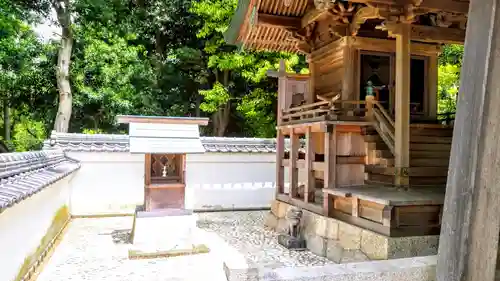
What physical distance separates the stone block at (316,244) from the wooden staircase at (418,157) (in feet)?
4.46

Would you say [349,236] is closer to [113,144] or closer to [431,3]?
[431,3]

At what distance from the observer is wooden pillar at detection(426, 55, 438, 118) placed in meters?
7.90

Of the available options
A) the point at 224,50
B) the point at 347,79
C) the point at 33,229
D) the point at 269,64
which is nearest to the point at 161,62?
the point at 224,50

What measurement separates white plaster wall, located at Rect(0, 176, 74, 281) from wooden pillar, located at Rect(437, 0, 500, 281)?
12.9 ft

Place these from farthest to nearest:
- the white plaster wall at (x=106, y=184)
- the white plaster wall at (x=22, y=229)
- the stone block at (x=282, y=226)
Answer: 1. the white plaster wall at (x=106, y=184)
2. the stone block at (x=282, y=226)
3. the white plaster wall at (x=22, y=229)

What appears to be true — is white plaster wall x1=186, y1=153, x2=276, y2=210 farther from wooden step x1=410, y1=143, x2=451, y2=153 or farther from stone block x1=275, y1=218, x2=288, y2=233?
wooden step x1=410, y1=143, x2=451, y2=153

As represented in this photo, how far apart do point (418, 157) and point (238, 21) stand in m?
4.45

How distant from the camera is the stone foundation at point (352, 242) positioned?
498 cm

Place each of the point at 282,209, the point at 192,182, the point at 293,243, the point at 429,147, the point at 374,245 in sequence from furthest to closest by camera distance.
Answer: the point at 192,182
the point at 282,209
the point at 293,243
the point at 429,147
the point at 374,245

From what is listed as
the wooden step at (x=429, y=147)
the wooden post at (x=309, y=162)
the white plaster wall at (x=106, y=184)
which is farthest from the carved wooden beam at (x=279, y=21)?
the white plaster wall at (x=106, y=184)

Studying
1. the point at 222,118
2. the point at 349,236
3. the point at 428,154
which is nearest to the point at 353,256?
the point at 349,236

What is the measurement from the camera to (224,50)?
15.0 m

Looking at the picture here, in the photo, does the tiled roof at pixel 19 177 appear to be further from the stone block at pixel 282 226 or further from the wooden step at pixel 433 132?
the wooden step at pixel 433 132

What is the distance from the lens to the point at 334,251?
6195 millimetres
